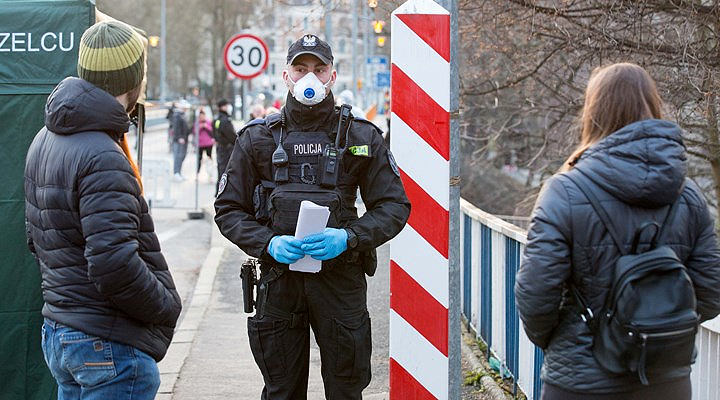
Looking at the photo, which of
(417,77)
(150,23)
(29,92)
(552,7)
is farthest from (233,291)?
(150,23)

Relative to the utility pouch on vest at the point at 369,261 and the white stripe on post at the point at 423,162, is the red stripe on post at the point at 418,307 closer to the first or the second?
the utility pouch on vest at the point at 369,261

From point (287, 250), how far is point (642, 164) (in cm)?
170

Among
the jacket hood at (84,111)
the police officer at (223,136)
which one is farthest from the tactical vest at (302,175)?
the police officer at (223,136)

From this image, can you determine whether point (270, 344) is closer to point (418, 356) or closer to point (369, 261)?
point (369, 261)

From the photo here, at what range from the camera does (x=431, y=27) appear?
5.02 metres

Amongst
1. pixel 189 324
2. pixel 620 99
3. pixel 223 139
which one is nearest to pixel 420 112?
pixel 620 99

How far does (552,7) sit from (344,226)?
516 centimetres

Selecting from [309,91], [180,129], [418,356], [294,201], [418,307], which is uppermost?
[180,129]

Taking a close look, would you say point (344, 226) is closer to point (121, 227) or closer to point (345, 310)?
point (345, 310)

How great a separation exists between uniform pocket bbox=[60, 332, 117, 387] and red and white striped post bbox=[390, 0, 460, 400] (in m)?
1.72

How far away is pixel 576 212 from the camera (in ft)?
11.4

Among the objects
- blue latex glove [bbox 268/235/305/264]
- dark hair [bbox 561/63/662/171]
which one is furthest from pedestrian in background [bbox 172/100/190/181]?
dark hair [bbox 561/63/662/171]

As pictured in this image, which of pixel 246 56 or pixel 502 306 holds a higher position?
pixel 246 56

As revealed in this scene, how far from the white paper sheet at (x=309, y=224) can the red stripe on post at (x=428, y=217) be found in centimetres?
63
